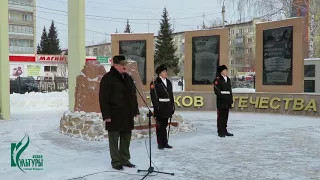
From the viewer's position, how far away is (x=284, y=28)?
1373 centimetres

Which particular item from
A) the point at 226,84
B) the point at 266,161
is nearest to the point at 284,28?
the point at 226,84

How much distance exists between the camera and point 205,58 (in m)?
15.7

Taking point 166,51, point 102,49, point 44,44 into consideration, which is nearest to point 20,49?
→ point 44,44

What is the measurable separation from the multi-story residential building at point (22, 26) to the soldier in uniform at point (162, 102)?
51.9 m

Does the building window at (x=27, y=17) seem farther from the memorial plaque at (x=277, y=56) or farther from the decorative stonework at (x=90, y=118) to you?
the decorative stonework at (x=90, y=118)

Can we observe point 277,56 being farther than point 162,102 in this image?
Yes

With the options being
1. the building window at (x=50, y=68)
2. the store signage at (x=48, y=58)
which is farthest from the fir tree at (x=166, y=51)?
the building window at (x=50, y=68)

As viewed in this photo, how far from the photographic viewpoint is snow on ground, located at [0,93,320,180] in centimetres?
525

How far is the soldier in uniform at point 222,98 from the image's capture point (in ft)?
28.0

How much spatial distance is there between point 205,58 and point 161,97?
8842 mm

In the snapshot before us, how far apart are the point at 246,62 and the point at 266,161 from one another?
222 ft

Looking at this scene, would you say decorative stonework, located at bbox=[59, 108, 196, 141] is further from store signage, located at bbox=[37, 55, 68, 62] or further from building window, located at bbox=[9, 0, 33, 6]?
building window, located at bbox=[9, 0, 33, 6]

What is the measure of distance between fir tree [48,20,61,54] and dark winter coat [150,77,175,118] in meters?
66.7

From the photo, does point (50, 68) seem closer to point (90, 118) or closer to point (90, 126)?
point (90, 118)
